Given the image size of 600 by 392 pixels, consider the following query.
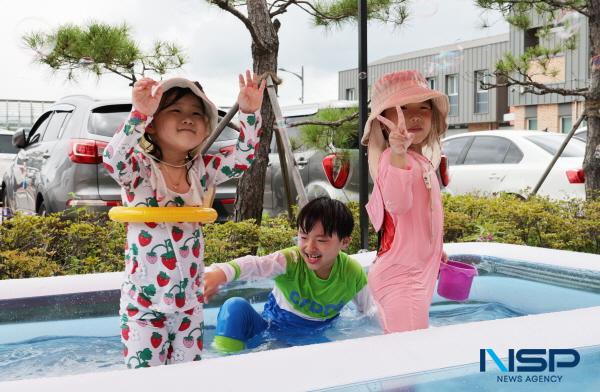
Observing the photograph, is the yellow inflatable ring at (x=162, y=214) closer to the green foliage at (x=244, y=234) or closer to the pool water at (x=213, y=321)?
the pool water at (x=213, y=321)

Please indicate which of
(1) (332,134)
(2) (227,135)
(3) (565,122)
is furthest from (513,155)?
(3) (565,122)

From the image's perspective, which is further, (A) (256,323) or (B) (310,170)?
(B) (310,170)

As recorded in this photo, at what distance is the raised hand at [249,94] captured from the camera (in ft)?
7.23

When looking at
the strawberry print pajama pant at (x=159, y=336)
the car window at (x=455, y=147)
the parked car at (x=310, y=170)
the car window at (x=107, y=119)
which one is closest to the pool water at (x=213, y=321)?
the strawberry print pajama pant at (x=159, y=336)

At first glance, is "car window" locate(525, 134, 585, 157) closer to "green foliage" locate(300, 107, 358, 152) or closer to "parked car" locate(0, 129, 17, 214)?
"green foliage" locate(300, 107, 358, 152)

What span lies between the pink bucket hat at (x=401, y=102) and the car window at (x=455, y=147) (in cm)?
572

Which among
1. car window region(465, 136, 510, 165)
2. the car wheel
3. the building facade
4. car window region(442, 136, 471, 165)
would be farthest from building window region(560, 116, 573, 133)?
the car wheel

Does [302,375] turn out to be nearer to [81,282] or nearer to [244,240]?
[81,282]

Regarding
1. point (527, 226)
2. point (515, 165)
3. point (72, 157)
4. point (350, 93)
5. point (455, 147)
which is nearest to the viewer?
point (72, 157)

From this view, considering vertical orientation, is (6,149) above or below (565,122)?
below

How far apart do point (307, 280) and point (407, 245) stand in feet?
1.55

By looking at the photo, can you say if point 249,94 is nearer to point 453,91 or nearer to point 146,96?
point 146,96

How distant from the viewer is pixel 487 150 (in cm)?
771

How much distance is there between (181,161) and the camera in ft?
7.36
